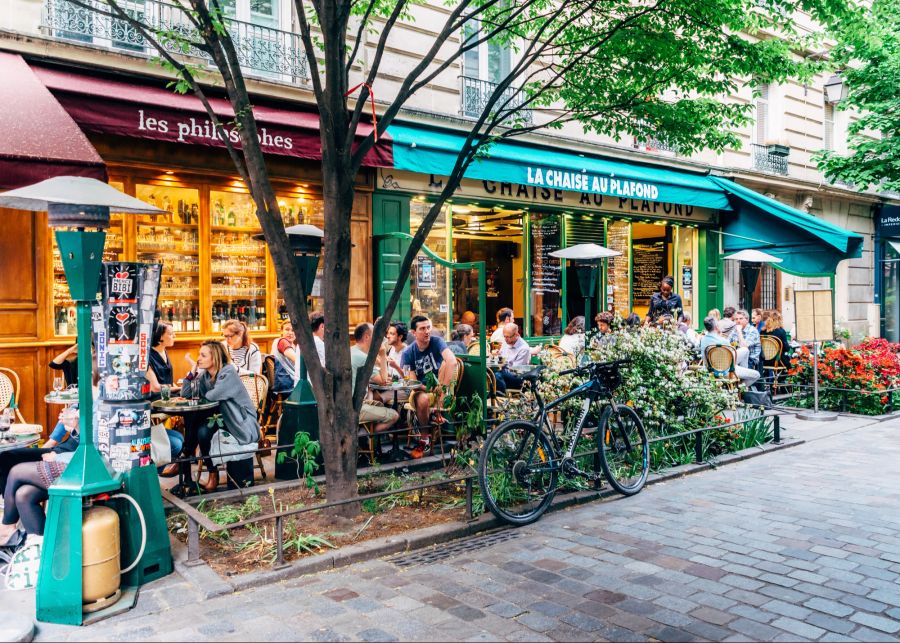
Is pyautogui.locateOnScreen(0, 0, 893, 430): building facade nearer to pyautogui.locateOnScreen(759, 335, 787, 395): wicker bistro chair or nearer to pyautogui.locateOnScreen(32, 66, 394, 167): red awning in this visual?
pyautogui.locateOnScreen(32, 66, 394, 167): red awning

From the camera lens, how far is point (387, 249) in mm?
10984

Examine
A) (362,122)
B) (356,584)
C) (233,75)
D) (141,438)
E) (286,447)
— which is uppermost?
(362,122)

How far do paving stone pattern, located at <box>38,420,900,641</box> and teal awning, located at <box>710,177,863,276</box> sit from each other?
8.14 metres

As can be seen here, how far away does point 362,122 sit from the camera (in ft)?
34.8

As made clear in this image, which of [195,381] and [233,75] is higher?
[233,75]

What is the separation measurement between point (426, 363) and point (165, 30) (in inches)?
175

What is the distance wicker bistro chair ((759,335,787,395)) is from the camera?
12.7 meters

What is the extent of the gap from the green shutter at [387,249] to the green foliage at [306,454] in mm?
4502

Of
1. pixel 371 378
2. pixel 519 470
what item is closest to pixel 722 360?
pixel 371 378

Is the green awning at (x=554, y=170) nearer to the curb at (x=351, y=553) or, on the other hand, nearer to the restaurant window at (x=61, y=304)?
the restaurant window at (x=61, y=304)

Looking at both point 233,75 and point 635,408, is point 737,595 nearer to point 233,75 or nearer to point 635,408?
point 635,408

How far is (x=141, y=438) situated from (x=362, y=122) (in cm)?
708

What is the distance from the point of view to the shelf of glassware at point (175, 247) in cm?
908

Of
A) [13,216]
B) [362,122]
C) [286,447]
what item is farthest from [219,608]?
[362,122]
